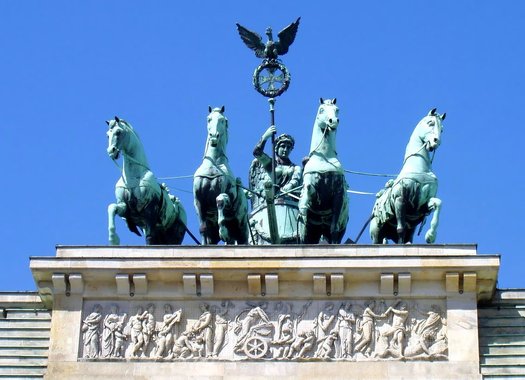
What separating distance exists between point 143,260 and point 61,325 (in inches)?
62.9

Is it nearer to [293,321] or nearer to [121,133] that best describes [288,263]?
[293,321]

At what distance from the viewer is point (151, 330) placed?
34031 mm

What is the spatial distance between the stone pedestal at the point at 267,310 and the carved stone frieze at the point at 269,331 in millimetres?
15

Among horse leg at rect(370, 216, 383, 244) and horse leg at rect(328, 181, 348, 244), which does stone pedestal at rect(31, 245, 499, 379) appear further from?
horse leg at rect(370, 216, 383, 244)

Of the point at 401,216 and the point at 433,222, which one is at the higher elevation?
the point at 401,216

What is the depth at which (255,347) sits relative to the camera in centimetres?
3378

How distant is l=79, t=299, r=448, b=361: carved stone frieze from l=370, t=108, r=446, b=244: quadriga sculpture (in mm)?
1778

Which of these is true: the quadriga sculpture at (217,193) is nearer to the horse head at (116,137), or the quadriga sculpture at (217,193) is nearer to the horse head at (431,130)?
the horse head at (116,137)

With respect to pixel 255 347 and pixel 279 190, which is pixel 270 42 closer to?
pixel 279 190

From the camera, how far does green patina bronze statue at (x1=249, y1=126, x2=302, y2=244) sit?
39812 mm

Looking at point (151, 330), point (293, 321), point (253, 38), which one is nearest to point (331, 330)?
point (293, 321)

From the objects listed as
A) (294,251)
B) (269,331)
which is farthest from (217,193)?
(269,331)

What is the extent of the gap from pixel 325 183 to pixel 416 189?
145 cm

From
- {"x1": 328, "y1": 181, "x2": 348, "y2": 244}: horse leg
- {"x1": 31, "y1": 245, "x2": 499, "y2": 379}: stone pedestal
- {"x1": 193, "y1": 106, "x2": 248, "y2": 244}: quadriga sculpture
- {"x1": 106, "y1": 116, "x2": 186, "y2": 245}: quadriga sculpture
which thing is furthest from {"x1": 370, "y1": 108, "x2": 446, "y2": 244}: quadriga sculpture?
{"x1": 106, "y1": 116, "x2": 186, "y2": 245}: quadriga sculpture
